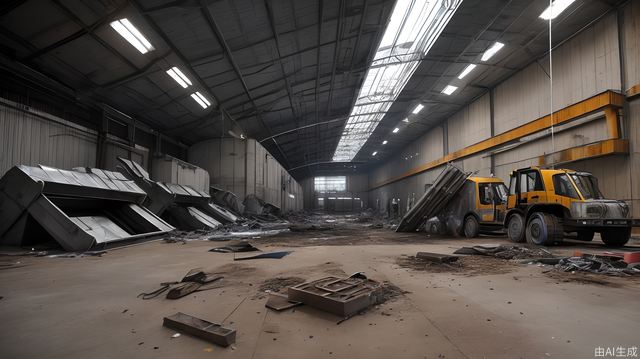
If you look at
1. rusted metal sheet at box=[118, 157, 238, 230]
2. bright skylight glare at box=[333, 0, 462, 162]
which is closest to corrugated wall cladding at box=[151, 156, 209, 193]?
rusted metal sheet at box=[118, 157, 238, 230]

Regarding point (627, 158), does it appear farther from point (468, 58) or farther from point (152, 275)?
point (152, 275)

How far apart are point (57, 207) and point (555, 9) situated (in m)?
16.2

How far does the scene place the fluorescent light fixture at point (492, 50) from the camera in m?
14.3

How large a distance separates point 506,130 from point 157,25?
16954 millimetres

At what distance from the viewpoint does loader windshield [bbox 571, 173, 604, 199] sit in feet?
27.3

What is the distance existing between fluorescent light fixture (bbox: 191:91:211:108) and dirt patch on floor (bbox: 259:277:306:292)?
12.1m

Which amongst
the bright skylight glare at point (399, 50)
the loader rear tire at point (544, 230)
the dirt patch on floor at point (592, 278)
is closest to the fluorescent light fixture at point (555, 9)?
the bright skylight glare at point (399, 50)

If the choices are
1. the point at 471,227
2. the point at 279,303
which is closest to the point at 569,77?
the point at 471,227

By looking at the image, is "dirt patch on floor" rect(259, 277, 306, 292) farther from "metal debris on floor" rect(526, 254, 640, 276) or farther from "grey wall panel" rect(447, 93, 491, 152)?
"grey wall panel" rect(447, 93, 491, 152)

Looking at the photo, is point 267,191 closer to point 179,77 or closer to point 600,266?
point 179,77

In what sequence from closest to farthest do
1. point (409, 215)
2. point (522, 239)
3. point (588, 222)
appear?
1. point (588, 222)
2. point (522, 239)
3. point (409, 215)

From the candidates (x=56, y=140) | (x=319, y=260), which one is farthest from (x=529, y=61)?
(x=56, y=140)

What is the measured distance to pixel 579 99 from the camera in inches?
506

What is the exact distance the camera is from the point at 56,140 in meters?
10.9
